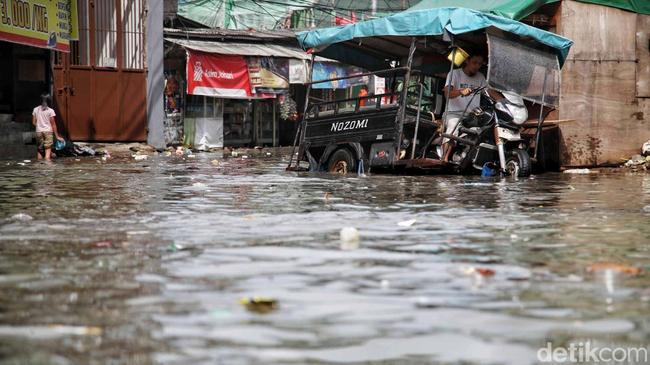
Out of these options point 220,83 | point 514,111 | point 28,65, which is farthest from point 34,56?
point 514,111

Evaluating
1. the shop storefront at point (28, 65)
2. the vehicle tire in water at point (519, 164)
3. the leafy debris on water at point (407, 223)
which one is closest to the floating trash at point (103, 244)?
the leafy debris on water at point (407, 223)

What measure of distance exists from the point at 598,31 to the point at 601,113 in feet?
4.37

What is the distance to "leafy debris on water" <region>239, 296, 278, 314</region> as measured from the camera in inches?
162

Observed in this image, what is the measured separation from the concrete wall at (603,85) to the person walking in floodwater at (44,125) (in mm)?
11175

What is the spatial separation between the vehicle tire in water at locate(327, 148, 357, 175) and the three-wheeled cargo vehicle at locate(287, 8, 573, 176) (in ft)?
A: 0.05

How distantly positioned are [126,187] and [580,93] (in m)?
7.84

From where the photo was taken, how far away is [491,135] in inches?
546

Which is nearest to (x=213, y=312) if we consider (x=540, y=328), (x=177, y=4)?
(x=540, y=328)

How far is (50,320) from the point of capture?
12.7ft

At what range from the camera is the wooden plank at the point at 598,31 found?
52.1 feet

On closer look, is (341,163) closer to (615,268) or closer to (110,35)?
(615,268)

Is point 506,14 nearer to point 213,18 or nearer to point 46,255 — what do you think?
point 46,255

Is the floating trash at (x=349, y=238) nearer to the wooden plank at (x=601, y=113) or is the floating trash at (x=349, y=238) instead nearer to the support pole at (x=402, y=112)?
→ the support pole at (x=402, y=112)

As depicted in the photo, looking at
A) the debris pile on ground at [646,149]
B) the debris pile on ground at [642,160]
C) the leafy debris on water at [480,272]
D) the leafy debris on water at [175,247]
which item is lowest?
the leafy debris on water at [175,247]
